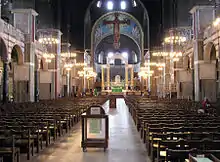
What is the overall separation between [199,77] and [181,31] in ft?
40.4

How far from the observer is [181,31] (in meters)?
41.6

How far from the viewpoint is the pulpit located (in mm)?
11125

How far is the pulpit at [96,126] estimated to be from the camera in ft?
36.5

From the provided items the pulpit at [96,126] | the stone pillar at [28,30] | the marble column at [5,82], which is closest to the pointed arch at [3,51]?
the marble column at [5,82]

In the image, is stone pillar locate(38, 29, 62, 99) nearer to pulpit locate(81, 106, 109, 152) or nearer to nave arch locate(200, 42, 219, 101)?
nave arch locate(200, 42, 219, 101)

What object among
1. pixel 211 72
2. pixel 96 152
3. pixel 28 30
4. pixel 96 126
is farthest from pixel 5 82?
pixel 96 152

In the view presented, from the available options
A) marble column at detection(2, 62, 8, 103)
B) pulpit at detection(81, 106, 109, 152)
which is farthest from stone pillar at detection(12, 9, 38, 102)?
pulpit at detection(81, 106, 109, 152)

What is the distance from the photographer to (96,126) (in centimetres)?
1140

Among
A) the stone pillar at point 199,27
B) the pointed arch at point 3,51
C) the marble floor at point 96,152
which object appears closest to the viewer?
the marble floor at point 96,152

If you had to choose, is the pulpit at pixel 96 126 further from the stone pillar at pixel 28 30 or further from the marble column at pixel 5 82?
the stone pillar at pixel 28 30

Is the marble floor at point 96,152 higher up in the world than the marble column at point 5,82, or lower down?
lower down

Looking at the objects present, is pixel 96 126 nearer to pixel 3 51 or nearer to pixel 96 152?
pixel 96 152

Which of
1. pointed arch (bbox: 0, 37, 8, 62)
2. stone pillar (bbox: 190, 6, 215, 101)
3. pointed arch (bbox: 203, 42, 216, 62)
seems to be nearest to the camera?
pointed arch (bbox: 0, 37, 8, 62)

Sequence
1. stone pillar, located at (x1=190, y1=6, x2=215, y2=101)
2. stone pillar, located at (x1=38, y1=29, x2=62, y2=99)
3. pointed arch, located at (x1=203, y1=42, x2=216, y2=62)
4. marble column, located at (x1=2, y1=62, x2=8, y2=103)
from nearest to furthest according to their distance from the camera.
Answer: marble column, located at (x1=2, y1=62, x2=8, y2=103) → pointed arch, located at (x1=203, y1=42, x2=216, y2=62) → stone pillar, located at (x1=190, y1=6, x2=215, y2=101) → stone pillar, located at (x1=38, y1=29, x2=62, y2=99)
